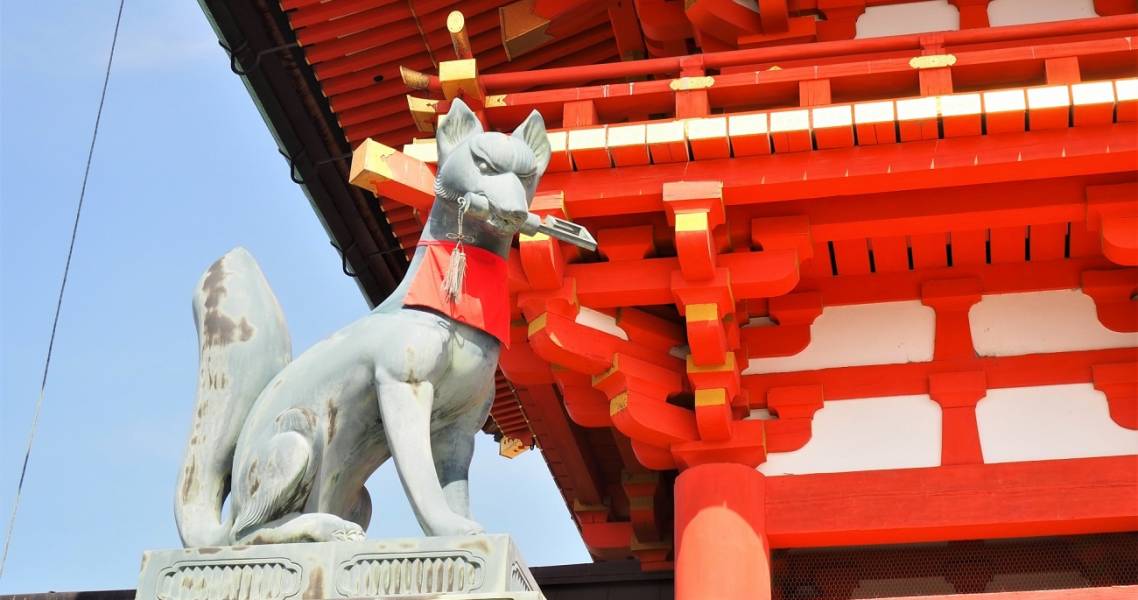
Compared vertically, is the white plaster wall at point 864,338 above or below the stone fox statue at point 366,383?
above

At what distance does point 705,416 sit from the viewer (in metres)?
6.70

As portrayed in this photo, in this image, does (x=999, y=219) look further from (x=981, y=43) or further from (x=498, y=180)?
(x=498, y=180)

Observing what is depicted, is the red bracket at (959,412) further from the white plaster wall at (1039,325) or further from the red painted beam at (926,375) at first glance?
the white plaster wall at (1039,325)

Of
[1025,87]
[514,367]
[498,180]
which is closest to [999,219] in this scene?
[1025,87]

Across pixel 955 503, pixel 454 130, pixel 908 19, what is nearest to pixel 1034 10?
pixel 908 19

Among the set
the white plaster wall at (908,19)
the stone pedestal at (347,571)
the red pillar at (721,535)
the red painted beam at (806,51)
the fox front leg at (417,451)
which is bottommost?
the stone pedestal at (347,571)

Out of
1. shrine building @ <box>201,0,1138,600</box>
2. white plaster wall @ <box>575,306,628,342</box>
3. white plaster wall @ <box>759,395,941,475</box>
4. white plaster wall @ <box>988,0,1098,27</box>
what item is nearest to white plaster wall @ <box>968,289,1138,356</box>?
shrine building @ <box>201,0,1138,600</box>

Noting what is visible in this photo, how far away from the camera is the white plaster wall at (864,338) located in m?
7.11

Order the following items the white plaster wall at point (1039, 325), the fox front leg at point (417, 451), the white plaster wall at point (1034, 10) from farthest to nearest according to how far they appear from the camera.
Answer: the white plaster wall at point (1034, 10), the white plaster wall at point (1039, 325), the fox front leg at point (417, 451)

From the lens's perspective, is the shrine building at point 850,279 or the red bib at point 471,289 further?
the shrine building at point 850,279

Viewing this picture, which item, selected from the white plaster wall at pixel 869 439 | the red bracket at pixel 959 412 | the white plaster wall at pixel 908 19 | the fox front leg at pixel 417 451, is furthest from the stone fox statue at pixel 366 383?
the white plaster wall at pixel 908 19

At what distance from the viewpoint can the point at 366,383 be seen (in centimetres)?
452

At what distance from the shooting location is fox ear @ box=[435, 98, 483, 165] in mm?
4770

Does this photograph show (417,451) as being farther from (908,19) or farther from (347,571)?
(908,19)
